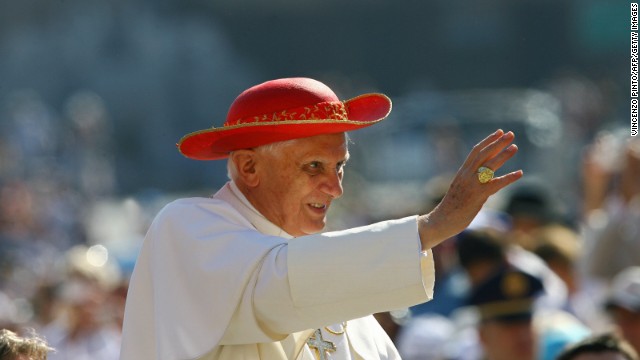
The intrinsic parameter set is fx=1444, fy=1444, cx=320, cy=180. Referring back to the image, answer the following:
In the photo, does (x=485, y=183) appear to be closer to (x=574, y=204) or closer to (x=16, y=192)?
(x=574, y=204)

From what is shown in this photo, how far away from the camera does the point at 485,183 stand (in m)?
3.50

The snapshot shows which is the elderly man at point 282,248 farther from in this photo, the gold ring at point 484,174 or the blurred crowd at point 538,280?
the blurred crowd at point 538,280

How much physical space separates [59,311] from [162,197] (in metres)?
8.42

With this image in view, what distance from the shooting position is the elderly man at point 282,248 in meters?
3.58

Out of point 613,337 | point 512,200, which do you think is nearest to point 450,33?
point 512,200

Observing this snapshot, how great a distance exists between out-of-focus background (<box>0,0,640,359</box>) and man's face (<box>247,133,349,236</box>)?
274 inches

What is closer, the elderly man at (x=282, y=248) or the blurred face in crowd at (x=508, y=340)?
the elderly man at (x=282, y=248)

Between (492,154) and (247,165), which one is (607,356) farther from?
(492,154)

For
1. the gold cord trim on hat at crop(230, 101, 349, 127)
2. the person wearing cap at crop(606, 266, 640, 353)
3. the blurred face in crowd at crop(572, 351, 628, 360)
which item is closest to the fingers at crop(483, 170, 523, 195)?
the gold cord trim on hat at crop(230, 101, 349, 127)

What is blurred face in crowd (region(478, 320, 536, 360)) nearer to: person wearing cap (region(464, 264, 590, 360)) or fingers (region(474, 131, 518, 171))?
person wearing cap (region(464, 264, 590, 360))

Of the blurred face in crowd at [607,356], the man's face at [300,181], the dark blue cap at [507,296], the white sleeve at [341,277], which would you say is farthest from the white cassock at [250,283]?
the dark blue cap at [507,296]

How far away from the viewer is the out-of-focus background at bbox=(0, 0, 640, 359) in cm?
1419

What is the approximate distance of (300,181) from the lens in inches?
158

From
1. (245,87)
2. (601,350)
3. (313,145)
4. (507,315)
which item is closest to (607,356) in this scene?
(601,350)
